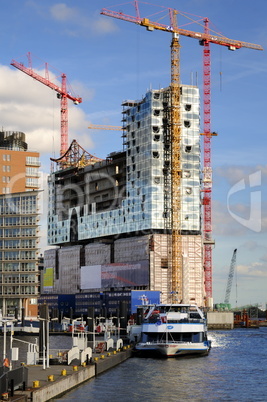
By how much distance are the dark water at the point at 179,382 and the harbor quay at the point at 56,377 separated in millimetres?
803

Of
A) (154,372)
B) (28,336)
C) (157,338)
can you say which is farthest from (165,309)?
(28,336)

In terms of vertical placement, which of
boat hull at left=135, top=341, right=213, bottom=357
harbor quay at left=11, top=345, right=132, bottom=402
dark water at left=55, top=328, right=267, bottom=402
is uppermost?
harbor quay at left=11, top=345, right=132, bottom=402

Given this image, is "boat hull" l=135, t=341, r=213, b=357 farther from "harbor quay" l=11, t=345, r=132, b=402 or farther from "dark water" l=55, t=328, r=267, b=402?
"harbor quay" l=11, t=345, r=132, b=402

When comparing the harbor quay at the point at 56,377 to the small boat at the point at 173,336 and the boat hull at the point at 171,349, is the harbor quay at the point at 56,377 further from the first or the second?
the small boat at the point at 173,336

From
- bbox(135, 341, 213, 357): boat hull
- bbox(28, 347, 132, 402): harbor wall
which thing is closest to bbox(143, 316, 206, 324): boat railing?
bbox(135, 341, 213, 357): boat hull

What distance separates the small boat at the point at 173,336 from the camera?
9681 cm

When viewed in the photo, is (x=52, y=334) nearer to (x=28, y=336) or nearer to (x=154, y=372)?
(x=28, y=336)

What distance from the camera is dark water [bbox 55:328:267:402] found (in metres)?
64.9

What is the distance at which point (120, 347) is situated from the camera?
101m

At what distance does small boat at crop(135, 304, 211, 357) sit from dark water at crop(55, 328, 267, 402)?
1329 millimetres

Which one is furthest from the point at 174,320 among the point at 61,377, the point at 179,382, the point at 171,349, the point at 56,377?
the point at 56,377

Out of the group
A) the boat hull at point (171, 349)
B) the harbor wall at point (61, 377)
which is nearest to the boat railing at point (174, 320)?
the boat hull at point (171, 349)

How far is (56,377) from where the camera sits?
6256 cm

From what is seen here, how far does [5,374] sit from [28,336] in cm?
12007
